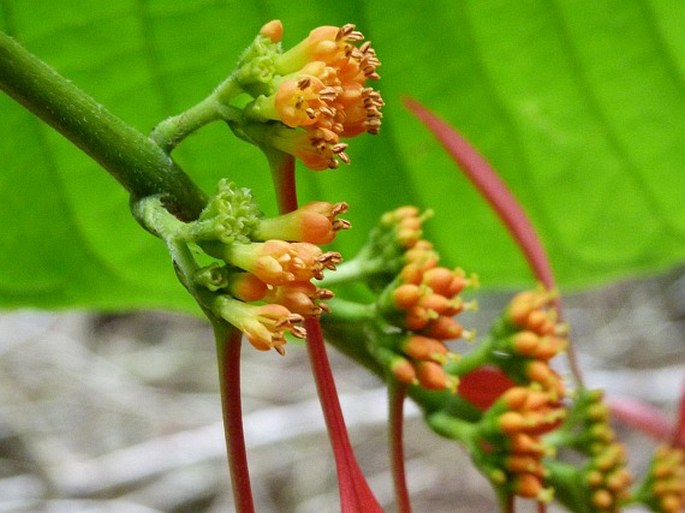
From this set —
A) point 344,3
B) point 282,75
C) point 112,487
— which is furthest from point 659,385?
point 282,75

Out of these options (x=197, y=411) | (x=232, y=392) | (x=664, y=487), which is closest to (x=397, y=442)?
(x=232, y=392)

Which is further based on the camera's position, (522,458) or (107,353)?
(107,353)

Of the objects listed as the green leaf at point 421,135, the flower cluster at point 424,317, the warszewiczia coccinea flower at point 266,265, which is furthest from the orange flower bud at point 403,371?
the green leaf at point 421,135

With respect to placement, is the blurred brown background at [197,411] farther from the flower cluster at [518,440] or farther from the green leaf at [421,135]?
the flower cluster at [518,440]

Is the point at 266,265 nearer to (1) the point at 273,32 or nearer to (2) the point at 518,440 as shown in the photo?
(1) the point at 273,32

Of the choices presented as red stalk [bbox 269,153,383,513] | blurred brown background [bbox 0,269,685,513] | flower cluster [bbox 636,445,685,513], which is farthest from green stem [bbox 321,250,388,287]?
blurred brown background [bbox 0,269,685,513]

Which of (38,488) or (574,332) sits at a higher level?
(574,332)

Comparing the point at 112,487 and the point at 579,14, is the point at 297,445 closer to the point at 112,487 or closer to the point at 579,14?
the point at 112,487
